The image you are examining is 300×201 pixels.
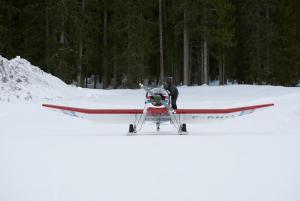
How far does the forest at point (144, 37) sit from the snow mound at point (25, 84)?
9278mm

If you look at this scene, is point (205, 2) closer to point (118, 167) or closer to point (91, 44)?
point (91, 44)

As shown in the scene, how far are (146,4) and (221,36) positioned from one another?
830cm

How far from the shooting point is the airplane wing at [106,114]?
47.1ft

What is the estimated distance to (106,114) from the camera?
14.4 m

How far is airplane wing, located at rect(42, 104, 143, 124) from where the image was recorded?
14.4 m

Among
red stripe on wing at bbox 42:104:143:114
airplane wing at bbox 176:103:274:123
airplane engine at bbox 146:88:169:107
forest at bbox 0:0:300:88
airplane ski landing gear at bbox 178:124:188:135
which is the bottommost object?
airplane ski landing gear at bbox 178:124:188:135

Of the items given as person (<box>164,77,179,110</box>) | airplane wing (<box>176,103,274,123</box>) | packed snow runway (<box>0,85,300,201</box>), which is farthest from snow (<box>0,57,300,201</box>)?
person (<box>164,77,179,110</box>)

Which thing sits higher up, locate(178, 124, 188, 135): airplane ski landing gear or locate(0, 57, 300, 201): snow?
locate(178, 124, 188, 135): airplane ski landing gear

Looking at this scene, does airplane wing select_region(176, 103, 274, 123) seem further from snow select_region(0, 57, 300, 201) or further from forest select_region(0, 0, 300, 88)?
forest select_region(0, 0, 300, 88)

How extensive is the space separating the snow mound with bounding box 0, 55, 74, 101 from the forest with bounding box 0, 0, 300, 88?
928 centimetres

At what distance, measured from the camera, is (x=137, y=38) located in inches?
1662

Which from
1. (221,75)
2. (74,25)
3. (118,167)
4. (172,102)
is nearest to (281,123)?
(172,102)

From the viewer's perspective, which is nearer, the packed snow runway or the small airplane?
the packed snow runway

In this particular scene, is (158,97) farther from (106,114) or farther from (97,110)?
(97,110)
